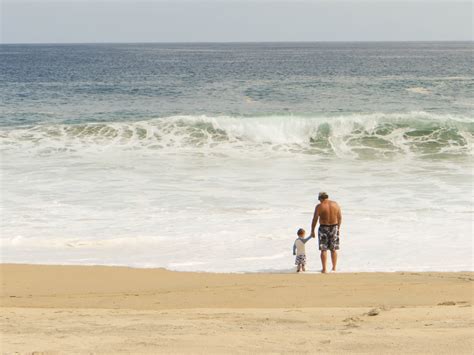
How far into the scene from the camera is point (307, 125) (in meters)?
27.3

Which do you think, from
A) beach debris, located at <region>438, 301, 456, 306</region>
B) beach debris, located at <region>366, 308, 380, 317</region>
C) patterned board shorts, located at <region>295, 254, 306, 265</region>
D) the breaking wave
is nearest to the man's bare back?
patterned board shorts, located at <region>295, 254, 306, 265</region>

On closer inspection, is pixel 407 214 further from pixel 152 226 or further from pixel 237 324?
pixel 237 324

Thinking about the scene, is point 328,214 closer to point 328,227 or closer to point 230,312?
point 328,227

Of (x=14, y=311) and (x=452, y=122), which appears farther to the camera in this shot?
(x=452, y=122)

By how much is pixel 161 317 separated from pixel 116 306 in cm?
98

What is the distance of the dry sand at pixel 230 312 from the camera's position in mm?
6105

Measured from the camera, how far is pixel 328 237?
10.3 meters

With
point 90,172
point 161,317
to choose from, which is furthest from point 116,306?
point 90,172

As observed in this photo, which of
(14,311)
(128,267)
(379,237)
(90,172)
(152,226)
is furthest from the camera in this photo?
(90,172)

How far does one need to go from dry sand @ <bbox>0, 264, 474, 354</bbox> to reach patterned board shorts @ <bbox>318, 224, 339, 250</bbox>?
2.31ft

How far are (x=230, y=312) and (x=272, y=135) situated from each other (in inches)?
738

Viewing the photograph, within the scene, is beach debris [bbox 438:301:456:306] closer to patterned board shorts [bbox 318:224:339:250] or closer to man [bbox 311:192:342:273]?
man [bbox 311:192:342:273]

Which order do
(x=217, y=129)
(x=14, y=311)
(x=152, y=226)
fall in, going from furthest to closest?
(x=217, y=129)
(x=152, y=226)
(x=14, y=311)

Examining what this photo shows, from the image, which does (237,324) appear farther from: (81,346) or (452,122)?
(452,122)
